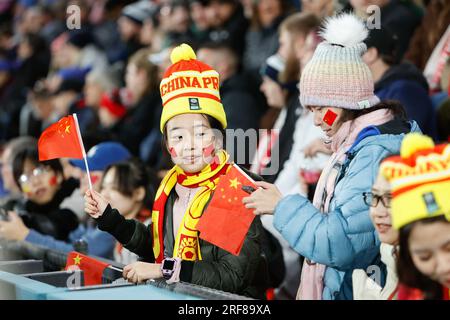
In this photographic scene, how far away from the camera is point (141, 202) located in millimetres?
6094

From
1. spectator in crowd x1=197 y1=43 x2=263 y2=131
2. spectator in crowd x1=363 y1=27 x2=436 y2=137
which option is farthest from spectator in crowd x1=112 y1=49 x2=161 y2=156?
spectator in crowd x1=363 y1=27 x2=436 y2=137

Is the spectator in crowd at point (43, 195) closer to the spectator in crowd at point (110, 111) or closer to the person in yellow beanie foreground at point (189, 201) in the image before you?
the person in yellow beanie foreground at point (189, 201)

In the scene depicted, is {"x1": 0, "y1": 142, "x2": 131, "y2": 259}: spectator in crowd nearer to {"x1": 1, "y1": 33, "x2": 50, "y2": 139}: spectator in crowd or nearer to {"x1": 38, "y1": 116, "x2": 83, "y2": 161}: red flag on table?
{"x1": 38, "y1": 116, "x2": 83, "y2": 161}: red flag on table

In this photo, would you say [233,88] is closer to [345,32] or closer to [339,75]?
[345,32]

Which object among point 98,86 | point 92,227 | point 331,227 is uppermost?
point 98,86

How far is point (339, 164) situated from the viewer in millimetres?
4164

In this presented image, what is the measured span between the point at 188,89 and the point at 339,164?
30.5 inches

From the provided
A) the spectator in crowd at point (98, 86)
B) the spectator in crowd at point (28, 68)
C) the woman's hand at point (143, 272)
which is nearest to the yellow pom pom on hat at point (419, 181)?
the woman's hand at point (143, 272)

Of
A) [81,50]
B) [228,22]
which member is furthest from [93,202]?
[81,50]

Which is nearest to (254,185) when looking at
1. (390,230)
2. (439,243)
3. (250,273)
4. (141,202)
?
(250,273)

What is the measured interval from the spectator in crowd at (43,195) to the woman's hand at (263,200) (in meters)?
2.91

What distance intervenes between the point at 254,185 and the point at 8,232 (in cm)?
242

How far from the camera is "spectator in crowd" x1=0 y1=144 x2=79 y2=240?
655 cm

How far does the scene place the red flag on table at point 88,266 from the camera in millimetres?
4402
